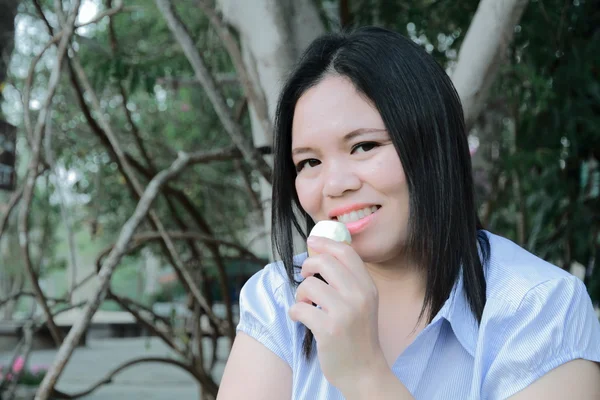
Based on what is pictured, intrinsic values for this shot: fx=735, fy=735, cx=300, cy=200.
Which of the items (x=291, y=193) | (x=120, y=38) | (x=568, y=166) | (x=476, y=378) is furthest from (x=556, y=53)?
(x=120, y=38)

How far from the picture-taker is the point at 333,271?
1.07 m

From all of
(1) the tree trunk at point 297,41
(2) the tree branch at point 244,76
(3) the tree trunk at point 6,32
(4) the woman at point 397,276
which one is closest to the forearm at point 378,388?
(4) the woman at point 397,276

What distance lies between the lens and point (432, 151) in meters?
1.28

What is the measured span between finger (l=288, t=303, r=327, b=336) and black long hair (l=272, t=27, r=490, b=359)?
0.30m

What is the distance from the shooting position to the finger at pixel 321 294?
1059 mm

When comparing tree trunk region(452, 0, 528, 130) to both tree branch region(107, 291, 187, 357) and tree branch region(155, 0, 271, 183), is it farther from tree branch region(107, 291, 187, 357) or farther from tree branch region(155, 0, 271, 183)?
tree branch region(107, 291, 187, 357)

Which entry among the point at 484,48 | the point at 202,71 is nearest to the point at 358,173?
the point at 484,48

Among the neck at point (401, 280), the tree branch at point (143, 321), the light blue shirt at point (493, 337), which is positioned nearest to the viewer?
the light blue shirt at point (493, 337)

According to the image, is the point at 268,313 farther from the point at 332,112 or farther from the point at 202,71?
the point at 202,71

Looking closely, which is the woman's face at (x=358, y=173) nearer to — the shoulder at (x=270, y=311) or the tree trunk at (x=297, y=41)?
the shoulder at (x=270, y=311)

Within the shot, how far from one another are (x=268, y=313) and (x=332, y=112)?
43 centimetres

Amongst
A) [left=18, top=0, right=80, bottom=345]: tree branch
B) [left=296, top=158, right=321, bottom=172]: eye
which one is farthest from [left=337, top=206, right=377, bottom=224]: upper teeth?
[left=18, top=0, right=80, bottom=345]: tree branch

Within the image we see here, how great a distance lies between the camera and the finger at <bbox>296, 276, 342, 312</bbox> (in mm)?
1059

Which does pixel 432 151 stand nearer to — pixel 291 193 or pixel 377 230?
pixel 377 230
